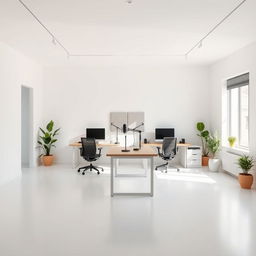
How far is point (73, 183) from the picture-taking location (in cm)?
562

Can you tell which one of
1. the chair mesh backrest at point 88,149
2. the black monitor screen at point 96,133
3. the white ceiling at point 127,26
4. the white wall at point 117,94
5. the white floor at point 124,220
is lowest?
the white floor at point 124,220

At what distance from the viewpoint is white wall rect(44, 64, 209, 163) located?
793cm

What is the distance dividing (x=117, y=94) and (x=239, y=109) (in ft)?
11.1

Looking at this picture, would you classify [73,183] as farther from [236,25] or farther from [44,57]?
[236,25]

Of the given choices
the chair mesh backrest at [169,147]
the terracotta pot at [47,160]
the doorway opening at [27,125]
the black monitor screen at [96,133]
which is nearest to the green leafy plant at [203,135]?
the chair mesh backrest at [169,147]

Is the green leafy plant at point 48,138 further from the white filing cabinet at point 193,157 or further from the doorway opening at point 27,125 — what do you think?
the white filing cabinet at point 193,157

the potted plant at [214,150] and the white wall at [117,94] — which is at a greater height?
the white wall at [117,94]

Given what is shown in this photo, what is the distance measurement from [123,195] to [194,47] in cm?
346

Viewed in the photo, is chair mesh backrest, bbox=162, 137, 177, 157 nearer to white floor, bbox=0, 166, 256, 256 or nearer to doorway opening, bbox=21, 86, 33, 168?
white floor, bbox=0, 166, 256, 256

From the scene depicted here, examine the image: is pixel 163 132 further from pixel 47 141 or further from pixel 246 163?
pixel 47 141

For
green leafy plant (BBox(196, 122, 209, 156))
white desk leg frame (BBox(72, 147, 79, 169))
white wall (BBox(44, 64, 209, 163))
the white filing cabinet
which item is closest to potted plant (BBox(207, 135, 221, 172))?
green leafy plant (BBox(196, 122, 209, 156))

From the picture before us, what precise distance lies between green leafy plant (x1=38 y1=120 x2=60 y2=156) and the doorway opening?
0.36 m

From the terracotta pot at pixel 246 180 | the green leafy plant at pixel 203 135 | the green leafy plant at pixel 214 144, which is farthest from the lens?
the green leafy plant at pixel 203 135

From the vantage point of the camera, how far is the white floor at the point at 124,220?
2.79 meters
